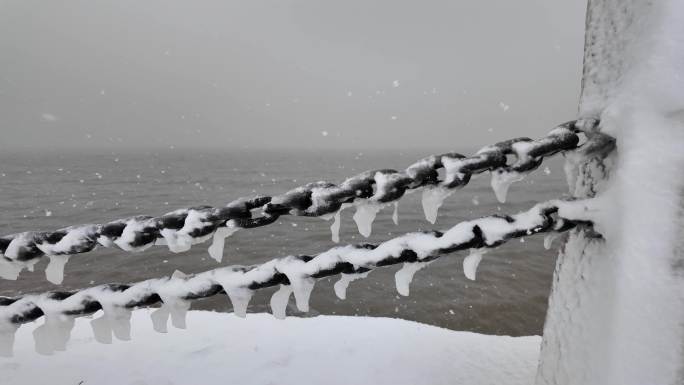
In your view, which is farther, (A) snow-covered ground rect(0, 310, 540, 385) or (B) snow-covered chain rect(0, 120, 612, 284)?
(A) snow-covered ground rect(0, 310, 540, 385)

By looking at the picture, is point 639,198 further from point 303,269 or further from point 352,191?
point 303,269

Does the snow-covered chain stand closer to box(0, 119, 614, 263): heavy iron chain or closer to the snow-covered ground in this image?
box(0, 119, 614, 263): heavy iron chain

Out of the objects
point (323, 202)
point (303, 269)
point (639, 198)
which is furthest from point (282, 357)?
point (639, 198)

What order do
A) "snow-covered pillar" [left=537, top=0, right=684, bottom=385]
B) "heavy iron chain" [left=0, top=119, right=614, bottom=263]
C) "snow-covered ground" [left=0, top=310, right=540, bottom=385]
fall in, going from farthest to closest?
1. "snow-covered ground" [left=0, top=310, right=540, bottom=385]
2. "heavy iron chain" [left=0, top=119, right=614, bottom=263]
3. "snow-covered pillar" [left=537, top=0, right=684, bottom=385]

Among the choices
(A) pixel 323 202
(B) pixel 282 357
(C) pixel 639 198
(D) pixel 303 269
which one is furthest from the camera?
(B) pixel 282 357

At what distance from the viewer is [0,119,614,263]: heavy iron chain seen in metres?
1.23

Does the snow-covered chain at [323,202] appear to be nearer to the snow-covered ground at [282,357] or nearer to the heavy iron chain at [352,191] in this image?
the heavy iron chain at [352,191]

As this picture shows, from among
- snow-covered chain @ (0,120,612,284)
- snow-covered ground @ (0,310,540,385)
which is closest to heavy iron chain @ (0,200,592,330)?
snow-covered chain @ (0,120,612,284)

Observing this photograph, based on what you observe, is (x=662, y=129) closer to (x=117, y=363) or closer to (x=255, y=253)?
(x=117, y=363)

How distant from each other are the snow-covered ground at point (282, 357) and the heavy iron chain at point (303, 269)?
7.49 feet

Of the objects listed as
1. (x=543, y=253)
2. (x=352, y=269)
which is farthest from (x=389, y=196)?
(x=543, y=253)

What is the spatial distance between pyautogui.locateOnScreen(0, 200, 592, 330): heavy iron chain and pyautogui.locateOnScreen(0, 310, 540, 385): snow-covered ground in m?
2.28

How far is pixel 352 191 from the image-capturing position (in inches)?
48.6

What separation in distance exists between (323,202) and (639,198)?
0.97 metres
